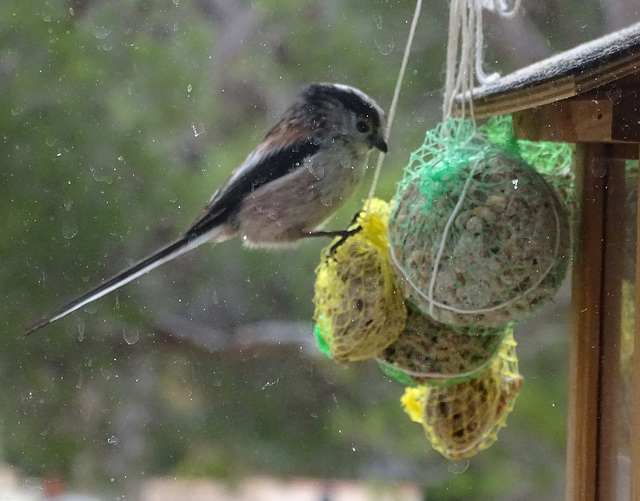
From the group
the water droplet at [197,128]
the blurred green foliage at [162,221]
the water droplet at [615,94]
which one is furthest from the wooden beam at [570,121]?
the water droplet at [197,128]

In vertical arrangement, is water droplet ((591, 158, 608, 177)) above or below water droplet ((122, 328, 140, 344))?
above

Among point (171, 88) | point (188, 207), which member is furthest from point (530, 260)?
point (171, 88)

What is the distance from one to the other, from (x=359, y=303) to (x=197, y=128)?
48 centimetres

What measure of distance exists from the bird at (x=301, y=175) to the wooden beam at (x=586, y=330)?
0.20 metres

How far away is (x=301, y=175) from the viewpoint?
2.36ft

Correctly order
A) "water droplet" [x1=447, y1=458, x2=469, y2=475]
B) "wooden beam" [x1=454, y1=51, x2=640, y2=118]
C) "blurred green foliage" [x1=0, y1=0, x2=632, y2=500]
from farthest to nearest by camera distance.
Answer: "water droplet" [x1=447, y1=458, x2=469, y2=475] < "blurred green foliage" [x1=0, y1=0, x2=632, y2=500] < "wooden beam" [x1=454, y1=51, x2=640, y2=118]

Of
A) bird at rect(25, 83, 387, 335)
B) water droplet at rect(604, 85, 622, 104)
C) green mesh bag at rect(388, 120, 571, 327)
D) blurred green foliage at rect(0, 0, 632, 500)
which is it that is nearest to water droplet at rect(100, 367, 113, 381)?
blurred green foliage at rect(0, 0, 632, 500)

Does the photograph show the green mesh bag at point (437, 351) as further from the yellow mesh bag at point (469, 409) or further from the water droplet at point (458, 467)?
the water droplet at point (458, 467)

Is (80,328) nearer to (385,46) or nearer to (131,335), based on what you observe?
(131,335)

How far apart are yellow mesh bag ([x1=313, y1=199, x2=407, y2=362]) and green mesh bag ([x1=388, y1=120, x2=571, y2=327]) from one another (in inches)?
1.0

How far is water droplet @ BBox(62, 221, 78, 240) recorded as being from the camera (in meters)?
0.99

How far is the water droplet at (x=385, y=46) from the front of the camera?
0.99 meters

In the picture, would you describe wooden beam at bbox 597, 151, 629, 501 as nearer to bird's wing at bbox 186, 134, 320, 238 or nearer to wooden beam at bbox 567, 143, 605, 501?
wooden beam at bbox 567, 143, 605, 501

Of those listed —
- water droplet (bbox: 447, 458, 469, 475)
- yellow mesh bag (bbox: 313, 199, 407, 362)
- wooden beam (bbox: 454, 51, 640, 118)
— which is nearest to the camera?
wooden beam (bbox: 454, 51, 640, 118)
